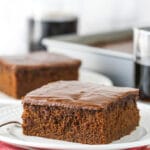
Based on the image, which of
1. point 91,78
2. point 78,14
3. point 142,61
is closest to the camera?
point 142,61

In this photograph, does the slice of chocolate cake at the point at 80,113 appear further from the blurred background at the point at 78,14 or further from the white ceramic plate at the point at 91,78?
the blurred background at the point at 78,14

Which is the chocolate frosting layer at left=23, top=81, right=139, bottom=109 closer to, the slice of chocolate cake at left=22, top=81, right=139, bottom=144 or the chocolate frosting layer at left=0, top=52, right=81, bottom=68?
the slice of chocolate cake at left=22, top=81, right=139, bottom=144


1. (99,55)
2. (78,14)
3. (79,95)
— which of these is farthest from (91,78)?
(78,14)

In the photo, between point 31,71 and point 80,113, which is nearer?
point 80,113

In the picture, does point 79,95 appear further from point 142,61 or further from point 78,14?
point 78,14

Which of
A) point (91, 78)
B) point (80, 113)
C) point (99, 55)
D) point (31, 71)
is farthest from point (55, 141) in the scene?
point (99, 55)

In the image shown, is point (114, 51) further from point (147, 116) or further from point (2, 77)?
point (147, 116)

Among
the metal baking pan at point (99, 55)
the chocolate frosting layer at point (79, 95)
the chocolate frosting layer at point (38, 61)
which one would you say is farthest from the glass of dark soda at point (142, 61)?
the chocolate frosting layer at point (79, 95)

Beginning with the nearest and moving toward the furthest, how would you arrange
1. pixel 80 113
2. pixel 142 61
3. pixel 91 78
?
1. pixel 80 113
2. pixel 142 61
3. pixel 91 78
